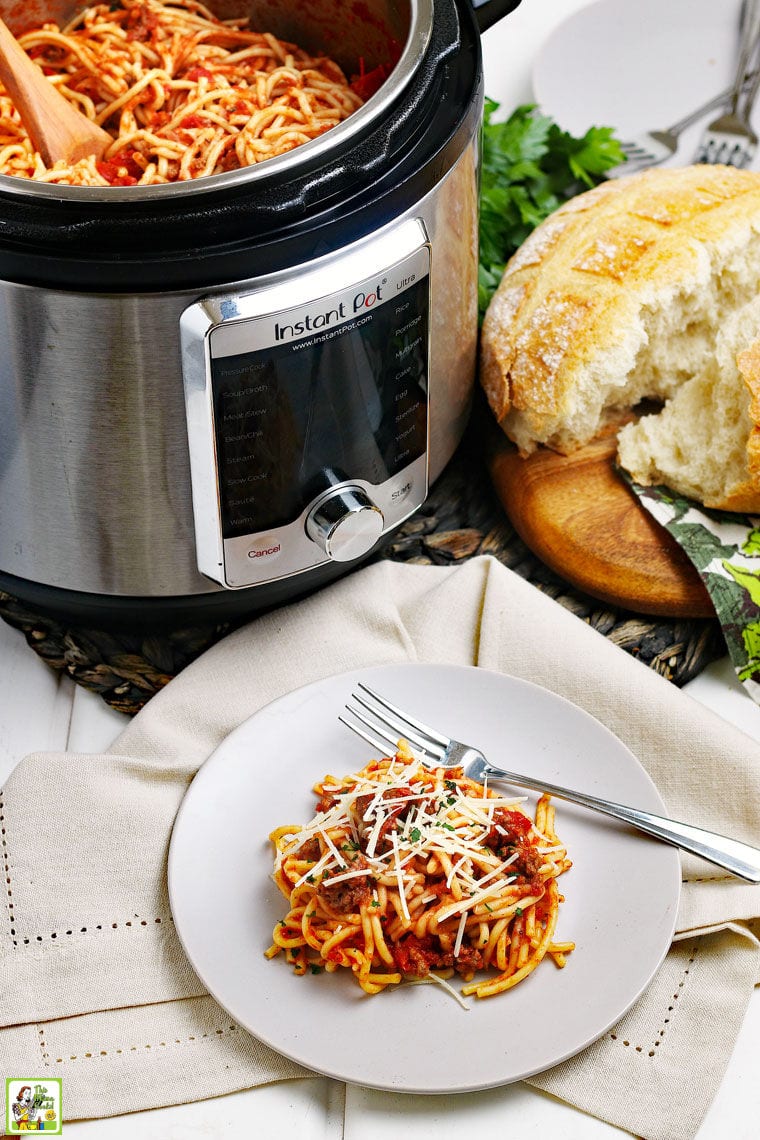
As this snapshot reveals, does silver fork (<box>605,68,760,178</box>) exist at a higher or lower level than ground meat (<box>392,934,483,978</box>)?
higher

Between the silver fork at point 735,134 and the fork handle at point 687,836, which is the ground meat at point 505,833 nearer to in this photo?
the fork handle at point 687,836

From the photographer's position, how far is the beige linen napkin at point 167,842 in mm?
1332

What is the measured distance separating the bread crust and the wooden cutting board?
0.04 m

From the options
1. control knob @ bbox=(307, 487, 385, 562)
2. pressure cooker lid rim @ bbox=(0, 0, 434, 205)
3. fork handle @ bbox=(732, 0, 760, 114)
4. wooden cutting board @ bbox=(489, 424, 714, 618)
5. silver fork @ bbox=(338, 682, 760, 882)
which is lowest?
silver fork @ bbox=(338, 682, 760, 882)

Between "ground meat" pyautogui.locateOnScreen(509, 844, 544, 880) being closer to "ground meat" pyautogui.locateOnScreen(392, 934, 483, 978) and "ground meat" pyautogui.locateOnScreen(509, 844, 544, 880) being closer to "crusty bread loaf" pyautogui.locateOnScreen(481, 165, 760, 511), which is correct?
"ground meat" pyautogui.locateOnScreen(392, 934, 483, 978)

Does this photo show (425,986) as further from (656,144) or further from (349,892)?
(656,144)

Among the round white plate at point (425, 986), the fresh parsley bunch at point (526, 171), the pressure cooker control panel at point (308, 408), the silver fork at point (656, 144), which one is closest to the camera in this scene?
the round white plate at point (425, 986)

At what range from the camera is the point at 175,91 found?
1707 millimetres

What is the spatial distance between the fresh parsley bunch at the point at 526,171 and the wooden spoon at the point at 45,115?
71 cm

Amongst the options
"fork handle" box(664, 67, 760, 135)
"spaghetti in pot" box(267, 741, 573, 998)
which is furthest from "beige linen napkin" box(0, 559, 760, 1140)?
"fork handle" box(664, 67, 760, 135)

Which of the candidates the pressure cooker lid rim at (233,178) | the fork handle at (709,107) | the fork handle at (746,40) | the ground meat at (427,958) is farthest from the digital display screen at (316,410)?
the fork handle at (746,40)

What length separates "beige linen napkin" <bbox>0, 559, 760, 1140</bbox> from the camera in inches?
52.4

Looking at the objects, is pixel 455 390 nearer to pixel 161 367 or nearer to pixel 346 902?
pixel 161 367

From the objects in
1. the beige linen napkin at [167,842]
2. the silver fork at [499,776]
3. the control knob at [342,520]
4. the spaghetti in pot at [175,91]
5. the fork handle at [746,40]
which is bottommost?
the beige linen napkin at [167,842]
